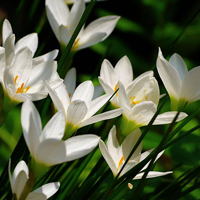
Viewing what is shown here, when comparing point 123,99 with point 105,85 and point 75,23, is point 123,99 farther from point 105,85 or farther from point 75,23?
point 75,23

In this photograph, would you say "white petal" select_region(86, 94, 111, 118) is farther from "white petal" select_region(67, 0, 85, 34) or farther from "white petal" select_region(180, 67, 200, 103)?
"white petal" select_region(67, 0, 85, 34)

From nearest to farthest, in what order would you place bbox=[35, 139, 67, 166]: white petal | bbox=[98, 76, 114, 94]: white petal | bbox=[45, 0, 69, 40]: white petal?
bbox=[35, 139, 67, 166]: white petal → bbox=[98, 76, 114, 94]: white petal → bbox=[45, 0, 69, 40]: white petal

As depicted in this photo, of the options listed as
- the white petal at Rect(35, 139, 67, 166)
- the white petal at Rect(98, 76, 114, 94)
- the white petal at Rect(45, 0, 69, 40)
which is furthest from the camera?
the white petal at Rect(45, 0, 69, 40)

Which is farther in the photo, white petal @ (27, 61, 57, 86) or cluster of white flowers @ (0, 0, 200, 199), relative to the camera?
white petal @ (27, 61, 57, 86)

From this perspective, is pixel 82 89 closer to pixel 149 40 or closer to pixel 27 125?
pixel 27 125

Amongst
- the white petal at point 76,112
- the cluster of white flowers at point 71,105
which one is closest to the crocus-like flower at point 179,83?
the cluster of white flowers at point 71,105

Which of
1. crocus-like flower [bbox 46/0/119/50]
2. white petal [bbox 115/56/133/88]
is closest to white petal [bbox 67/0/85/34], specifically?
crocus-like flower [bbox 46/0/119/50]

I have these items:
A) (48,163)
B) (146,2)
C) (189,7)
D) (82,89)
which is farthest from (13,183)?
(189,7)
